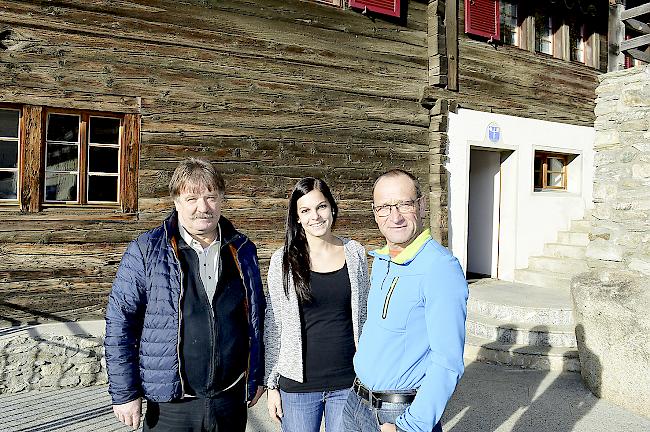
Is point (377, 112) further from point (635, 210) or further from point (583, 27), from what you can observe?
point (583, 27)

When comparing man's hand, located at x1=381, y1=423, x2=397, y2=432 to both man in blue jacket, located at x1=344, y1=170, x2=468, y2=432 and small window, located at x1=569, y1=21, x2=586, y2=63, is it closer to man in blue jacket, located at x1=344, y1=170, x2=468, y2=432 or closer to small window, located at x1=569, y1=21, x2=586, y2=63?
man in blue jacket, located at x1=344, y1=170, x2=468, y2=432

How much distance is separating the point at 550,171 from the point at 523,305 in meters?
4.15

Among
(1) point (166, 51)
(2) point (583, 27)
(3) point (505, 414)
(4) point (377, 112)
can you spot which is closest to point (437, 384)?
(3) point (505, 414)

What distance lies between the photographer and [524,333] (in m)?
5.69

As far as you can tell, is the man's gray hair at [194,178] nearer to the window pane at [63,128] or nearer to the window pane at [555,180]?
the window pane at [63,128]

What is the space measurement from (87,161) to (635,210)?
19.5 feet

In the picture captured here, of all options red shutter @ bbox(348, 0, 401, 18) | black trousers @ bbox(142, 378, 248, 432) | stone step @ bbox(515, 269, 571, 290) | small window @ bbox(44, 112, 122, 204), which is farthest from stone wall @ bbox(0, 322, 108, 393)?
stone step @ bbox(515, 269, 571, 290)

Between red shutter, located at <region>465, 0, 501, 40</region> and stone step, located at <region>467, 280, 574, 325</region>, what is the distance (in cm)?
395

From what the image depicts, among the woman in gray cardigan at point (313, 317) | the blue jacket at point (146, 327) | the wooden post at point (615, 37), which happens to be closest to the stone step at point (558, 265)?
the wooden post at point (615, 37)

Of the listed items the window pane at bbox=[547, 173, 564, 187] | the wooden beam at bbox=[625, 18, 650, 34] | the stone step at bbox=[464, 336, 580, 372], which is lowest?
the stone step at bbox=[464, 336, 580, 372]

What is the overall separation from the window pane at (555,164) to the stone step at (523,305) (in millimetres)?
2805

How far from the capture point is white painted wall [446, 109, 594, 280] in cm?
802

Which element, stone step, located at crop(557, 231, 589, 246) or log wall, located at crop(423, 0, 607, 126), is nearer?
log wall, located at crop(423, 0, 607, 126)

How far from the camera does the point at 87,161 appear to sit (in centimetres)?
586
